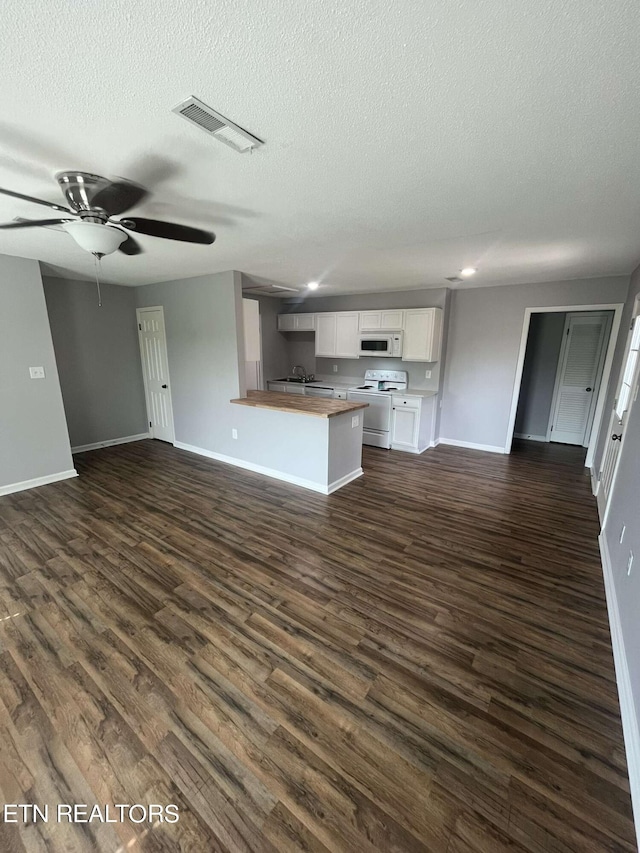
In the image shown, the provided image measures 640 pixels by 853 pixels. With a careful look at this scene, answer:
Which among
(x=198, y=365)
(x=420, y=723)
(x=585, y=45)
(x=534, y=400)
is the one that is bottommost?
(x=420, y=723)

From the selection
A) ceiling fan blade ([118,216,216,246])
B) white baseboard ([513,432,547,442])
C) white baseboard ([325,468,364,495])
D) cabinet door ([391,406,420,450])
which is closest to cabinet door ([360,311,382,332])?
cabinet door ([391,406,420,450])

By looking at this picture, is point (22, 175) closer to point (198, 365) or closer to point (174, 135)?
point (174, 135)

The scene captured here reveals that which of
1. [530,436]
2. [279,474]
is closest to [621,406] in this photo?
[530,436]

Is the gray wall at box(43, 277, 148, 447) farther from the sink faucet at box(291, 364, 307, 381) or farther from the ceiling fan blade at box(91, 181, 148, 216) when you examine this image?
the ceiling fan blade at box(91, 181, 148, 216)

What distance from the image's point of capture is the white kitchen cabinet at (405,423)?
5051 mm

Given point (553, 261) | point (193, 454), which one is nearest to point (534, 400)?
point (553, 261)

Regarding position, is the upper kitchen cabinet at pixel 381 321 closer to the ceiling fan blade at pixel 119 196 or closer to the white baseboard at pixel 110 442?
the ceiling fan blade at pixel 119 196

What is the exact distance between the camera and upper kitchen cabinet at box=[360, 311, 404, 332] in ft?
17.2

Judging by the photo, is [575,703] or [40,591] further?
[40,591]

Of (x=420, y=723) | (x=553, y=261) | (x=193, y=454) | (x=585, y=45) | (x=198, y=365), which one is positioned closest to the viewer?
(x=585, y=45)

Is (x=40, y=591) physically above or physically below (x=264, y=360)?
below

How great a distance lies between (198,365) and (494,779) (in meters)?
4.69

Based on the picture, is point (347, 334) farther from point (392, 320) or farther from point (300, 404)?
point (300, 404)

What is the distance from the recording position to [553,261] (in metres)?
3.36
